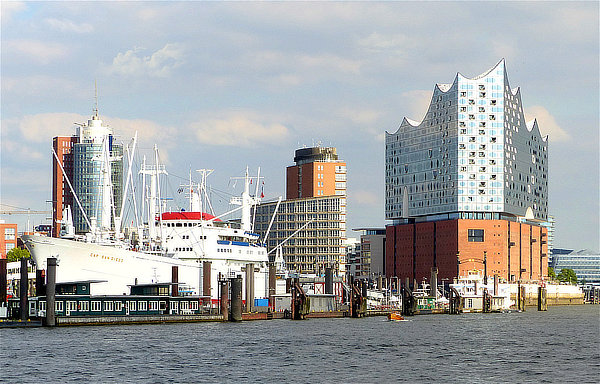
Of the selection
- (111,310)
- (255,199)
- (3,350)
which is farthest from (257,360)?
(255,199)

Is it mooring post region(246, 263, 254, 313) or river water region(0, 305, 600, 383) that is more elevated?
mooring post region(246, 263, 254, 313)

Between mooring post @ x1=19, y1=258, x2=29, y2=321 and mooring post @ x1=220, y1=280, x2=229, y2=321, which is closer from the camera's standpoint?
mooring post @ x1=19, y1=258, x2=29, y2=321

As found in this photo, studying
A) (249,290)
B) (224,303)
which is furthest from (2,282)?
(249,290)

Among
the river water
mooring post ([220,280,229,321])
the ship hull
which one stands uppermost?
the ship hull

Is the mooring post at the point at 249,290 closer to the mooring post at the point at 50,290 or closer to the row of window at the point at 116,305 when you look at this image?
the row of window at the point at 116,305

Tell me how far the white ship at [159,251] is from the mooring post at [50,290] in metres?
17.6

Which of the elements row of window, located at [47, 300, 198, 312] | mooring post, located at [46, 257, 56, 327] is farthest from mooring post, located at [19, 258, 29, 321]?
mooring post, located at [46, 257, 56, 327]

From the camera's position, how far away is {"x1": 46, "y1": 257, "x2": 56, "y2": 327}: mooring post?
105 m

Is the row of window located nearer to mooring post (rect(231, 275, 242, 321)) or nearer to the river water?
the river water

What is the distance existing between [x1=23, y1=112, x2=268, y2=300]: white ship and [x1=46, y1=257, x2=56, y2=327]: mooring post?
57.7 ft

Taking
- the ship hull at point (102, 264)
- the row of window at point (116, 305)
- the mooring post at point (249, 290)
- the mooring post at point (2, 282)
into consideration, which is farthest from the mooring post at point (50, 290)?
the mooring post at point (249, 290)

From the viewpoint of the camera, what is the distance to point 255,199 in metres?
174

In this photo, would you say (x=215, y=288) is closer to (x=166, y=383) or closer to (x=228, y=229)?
(x=228, y=229)

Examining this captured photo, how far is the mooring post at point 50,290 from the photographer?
345ft
